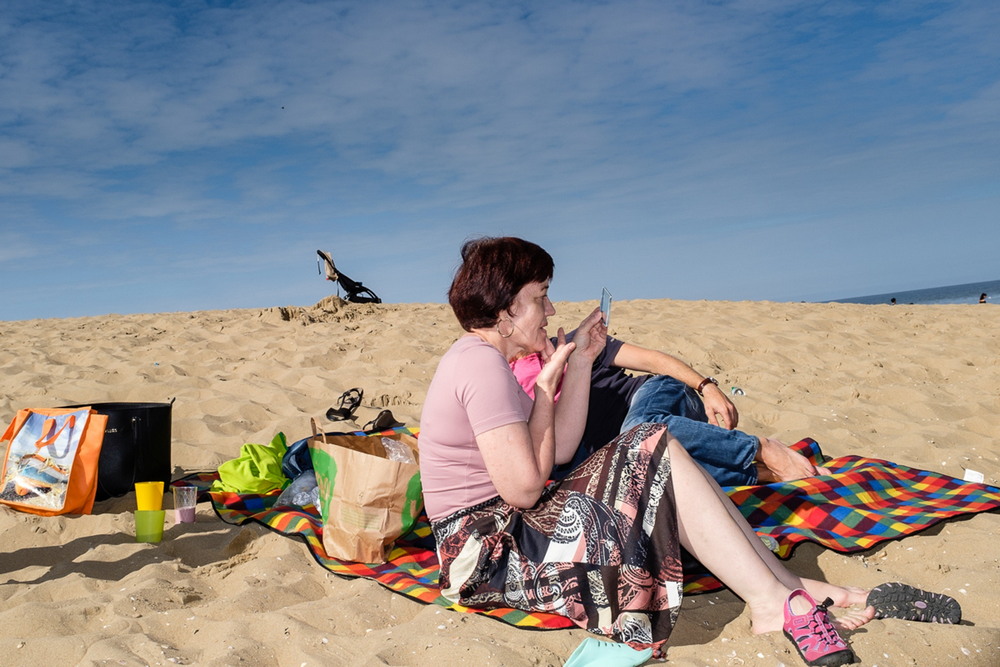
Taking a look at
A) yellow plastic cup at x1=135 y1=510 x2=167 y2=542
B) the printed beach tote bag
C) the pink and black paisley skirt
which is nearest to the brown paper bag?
the pink and black paisley skirt

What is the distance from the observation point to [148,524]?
3.31m

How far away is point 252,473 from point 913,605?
3054 mm

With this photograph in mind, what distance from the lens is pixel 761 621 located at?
2.21m

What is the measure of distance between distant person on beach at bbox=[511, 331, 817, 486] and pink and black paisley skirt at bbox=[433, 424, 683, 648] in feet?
2.66

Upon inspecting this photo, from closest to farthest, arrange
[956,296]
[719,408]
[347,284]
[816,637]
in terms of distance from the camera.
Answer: [816,637]
[719,408]
[347,284]
[956,296]

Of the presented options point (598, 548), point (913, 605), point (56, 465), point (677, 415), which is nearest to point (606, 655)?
→ point (598, 548)

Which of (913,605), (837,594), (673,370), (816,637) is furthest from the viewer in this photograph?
(673,370)

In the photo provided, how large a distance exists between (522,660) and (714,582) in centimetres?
88

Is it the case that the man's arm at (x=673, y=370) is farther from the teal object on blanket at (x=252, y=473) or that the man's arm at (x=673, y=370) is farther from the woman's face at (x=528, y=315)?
the teal object on blanket at (x=252, y=473)

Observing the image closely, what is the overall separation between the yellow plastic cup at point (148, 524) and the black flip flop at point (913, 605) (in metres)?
2.83

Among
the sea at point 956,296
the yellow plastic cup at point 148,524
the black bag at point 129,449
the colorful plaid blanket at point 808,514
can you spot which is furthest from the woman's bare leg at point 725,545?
the sea at point 956,296

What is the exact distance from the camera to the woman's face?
2527mm

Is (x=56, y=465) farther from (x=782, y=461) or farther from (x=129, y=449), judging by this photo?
(x=782, y=461)

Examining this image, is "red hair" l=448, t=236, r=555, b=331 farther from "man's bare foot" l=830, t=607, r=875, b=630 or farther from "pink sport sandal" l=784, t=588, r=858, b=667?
"man's bare foot" l=830, t=607, r=875, b=630
